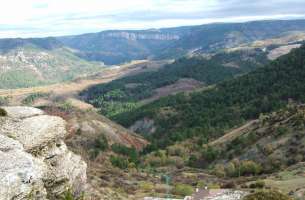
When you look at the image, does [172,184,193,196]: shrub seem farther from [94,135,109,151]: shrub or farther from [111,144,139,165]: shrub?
[94,135,109,151]: shrub

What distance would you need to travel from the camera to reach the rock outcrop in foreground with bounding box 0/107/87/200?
2503cm

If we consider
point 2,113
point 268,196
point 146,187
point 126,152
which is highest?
Result: point 2,113

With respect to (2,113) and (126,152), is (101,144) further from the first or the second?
(2,113)

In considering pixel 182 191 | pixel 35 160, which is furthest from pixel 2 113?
pixel 182 191

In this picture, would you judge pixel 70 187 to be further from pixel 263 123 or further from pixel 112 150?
pixel 112 150

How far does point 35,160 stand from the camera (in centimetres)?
2814

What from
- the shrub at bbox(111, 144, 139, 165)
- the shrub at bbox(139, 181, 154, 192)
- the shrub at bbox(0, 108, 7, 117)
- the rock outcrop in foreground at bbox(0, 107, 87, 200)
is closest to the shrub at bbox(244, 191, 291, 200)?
the rock outcrop in foreground at bbox(0, 107, 87, 200)

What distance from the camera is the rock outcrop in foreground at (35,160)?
25.0 meters

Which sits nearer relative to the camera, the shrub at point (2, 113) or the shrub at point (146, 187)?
the shrub at point (2, 113)

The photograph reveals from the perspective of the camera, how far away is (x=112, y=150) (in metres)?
172

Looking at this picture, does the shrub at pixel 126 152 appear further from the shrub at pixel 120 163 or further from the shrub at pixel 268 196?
the shrub at pixel 268 196

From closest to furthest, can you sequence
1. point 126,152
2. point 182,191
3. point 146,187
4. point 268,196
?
point 268,196 < point 182,191 < point 146,187 < point 126,152

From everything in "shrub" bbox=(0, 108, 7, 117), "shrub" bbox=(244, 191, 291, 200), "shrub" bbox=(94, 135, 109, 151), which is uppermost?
"shrub" bbox=(0, 108, 7, 117)

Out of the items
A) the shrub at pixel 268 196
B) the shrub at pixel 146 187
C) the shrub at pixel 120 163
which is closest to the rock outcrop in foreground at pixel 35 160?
the shrub at pixel 268 196
